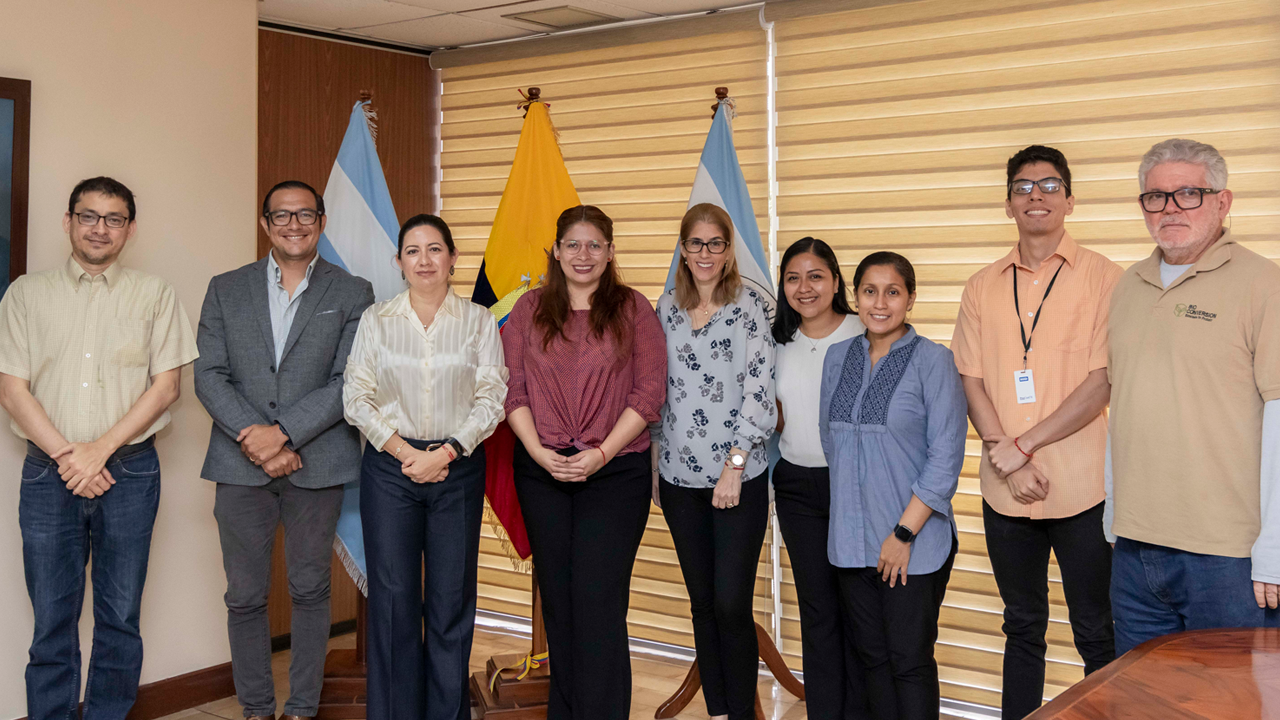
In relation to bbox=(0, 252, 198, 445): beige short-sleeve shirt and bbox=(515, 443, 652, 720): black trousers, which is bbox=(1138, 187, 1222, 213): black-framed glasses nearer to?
bbox=(515, 443, 652, 720): black trousers

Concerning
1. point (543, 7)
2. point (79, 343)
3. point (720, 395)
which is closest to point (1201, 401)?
point (720, 395)

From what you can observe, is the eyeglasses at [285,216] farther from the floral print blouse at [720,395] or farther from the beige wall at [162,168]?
the floral print blouse at [720,395]

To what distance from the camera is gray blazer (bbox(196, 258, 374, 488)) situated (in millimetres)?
3141

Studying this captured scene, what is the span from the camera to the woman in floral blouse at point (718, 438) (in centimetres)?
287

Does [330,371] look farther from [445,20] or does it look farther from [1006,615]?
[1006,615]

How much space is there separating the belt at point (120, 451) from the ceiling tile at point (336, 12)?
6.36 feet

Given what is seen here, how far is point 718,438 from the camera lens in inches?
114

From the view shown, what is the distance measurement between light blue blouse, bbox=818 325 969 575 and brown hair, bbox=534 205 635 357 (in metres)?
0.74

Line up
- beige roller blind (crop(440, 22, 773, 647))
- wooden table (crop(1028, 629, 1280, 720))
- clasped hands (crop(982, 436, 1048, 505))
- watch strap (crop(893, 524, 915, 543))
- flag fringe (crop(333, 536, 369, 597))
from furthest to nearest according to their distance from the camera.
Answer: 1. beige roller blind (crop(440, 22, 773, 647))
2. flag fringe (crop(333, 536, 369, 597))
3. clasped hands (crop(982, 436, 1048, 505))
4. watch strap (crop(893, 524, 915, 543))
5. wooden table (crop(1028, 629, 1280, 720))

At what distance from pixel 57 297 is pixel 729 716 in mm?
2493

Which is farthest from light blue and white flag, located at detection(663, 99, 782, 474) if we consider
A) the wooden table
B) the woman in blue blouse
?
the wooden table

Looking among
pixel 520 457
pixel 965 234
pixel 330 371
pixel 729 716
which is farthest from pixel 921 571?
pixel 330 371

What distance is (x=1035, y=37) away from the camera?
3543 mm

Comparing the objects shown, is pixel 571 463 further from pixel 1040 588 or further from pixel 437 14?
pixel 437 14
